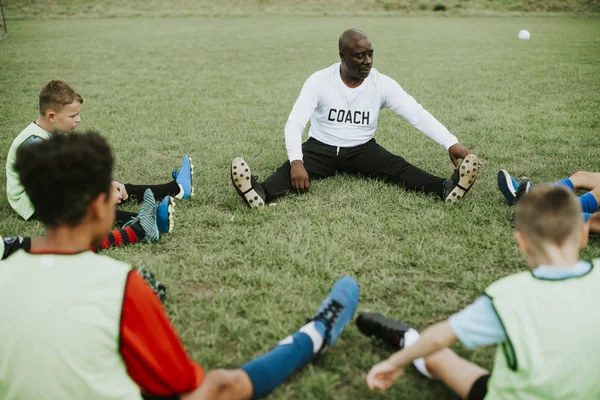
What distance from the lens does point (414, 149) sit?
5.50m

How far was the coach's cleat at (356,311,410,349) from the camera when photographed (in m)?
2.30

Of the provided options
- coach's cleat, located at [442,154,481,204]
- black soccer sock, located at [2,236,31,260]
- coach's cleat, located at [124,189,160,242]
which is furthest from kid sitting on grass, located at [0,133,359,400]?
coach's cleat, located at [442,154,481,204]

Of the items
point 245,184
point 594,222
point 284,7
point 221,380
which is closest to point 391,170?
point 245,184

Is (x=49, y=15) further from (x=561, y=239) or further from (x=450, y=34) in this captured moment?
(x=561, y=239)

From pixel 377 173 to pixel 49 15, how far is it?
2797cm

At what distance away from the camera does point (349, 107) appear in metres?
4.39

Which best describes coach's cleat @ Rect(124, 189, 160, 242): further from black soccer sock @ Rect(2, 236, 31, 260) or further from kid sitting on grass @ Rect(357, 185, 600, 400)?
kid sitting on grass @ Rect(357, 185, 600, 400)

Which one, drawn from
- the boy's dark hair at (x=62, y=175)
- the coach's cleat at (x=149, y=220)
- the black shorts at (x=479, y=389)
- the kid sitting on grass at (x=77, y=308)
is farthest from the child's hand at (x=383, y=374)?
the coach's cleat at (x=149, y=220)

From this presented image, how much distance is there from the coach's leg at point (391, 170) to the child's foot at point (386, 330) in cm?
193

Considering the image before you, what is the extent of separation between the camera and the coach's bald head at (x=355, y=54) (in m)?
4.06

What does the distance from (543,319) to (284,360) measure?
1031 millimetres

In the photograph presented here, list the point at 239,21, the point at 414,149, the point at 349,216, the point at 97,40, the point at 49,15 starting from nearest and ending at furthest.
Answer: the point at 349,216, the point at 414,149, the point at 97,40, the point at 239,21, the point at 49,15

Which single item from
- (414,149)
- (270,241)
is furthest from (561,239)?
(414,149)

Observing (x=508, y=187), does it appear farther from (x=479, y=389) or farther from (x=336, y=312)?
(x=479, y=389)
